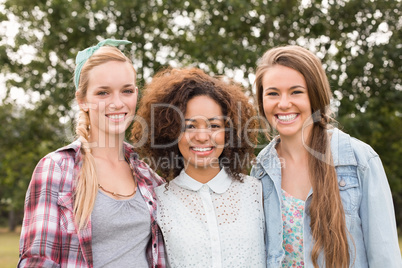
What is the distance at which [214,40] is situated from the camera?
715 cm

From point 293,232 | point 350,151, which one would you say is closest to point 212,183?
point 293,232

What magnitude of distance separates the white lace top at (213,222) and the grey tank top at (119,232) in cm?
14

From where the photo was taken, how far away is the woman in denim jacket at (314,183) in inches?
92.0

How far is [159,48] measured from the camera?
7562 mm

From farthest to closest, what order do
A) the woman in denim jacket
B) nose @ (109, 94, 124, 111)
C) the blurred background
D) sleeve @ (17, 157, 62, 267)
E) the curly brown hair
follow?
the blurred background < the curly brown hair < nose @ (109, 94, 124, 111) < the woman in denim jacket < sleeve @ (17, 157, 62, 267)

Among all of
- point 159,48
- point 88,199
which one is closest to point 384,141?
point 159,48

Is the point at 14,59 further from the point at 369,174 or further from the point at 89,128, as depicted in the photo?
the point at 369,174

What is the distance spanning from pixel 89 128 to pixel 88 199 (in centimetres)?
59

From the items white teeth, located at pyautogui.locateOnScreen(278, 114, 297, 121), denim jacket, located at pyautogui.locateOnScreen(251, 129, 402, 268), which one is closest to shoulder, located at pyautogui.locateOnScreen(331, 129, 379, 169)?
denim jacket, located at pyautogui.locateOnScreen(251, 129, 402, 268)

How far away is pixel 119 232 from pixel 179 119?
2.60 ft

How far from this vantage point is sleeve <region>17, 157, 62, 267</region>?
2.08 m

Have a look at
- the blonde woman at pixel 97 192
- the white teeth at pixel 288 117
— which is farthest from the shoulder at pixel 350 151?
the blonde woman at pixel 97 192

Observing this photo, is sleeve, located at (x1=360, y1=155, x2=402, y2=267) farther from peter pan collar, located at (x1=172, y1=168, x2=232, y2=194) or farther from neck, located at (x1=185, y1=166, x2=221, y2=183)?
neck, located at (x1=185, y1=166, x2=221, y2=183)

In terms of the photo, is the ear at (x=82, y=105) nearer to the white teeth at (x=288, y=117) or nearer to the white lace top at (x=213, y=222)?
the white lace top at (x=213, y=222)
